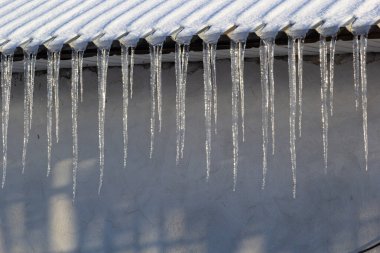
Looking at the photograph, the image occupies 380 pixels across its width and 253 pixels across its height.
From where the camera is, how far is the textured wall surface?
581 cm

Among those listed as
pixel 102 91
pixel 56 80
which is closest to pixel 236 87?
pixel 102 91

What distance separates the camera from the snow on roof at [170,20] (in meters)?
5.06

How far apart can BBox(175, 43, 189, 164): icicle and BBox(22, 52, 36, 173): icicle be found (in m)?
0.78

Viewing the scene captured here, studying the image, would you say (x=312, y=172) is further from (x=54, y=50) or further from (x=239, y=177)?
(x=54, y=50)

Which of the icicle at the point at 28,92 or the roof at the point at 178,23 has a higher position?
the roof at the point at 178,23

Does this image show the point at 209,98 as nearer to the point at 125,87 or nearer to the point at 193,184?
the point at 125,87

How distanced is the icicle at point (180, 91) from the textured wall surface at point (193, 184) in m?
0.05

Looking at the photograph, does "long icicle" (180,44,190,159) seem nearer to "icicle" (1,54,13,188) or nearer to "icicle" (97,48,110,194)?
"icicle" (97,48,110,194)

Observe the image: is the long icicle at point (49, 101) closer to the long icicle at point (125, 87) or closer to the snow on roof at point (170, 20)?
the snow on roof at point (170, 20)

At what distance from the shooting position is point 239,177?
6.11 m

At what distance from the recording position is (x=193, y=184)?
20.5 ft

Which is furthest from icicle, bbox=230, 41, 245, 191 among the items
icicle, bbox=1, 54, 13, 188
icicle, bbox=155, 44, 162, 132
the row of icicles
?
icicle, bbox=1, 54, 13, 188

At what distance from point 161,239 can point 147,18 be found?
1.30 metres

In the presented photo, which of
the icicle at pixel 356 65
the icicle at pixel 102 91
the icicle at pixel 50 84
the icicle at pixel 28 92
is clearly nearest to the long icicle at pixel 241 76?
the icicle at pixel 356 65
